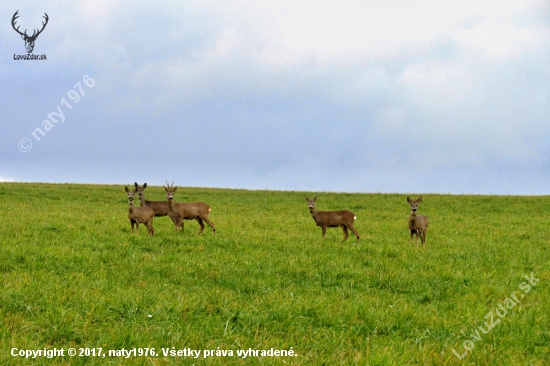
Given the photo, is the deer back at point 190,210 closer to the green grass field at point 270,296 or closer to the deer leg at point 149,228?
the green grass field at point 270,296

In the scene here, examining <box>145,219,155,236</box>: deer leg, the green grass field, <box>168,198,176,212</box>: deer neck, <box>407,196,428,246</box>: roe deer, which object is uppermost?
<box>168,198,176,212</box>: deer neck

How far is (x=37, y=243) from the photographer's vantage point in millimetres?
14125

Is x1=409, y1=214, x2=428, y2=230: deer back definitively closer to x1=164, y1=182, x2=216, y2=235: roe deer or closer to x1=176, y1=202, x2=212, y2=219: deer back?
x1=164, y1=182, x2=216, y2=235: roe deer

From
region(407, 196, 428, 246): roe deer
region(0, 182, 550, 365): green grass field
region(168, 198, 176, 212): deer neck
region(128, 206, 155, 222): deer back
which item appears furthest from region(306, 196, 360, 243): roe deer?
region(128, 206, 155, 222): deer back

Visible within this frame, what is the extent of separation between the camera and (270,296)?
29.4 feet

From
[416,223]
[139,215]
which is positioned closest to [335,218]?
[416,223]

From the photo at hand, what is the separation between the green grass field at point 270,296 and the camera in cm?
654

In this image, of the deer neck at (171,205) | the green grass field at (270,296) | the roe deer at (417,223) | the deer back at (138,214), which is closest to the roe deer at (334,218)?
the green grass field at (270,296)

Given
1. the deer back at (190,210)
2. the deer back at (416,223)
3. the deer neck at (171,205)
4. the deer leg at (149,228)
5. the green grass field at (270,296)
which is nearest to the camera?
the green grass field at (270,296)

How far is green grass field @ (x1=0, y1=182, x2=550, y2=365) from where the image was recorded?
6543mm

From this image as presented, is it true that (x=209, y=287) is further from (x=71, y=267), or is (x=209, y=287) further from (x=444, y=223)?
(x=444, y=223)

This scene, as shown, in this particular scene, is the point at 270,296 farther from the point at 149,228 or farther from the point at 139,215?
the point at 139,215

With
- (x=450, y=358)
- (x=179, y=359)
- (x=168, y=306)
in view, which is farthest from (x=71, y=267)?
(x=450, y=358)

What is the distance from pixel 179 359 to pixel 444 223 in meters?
20.3
